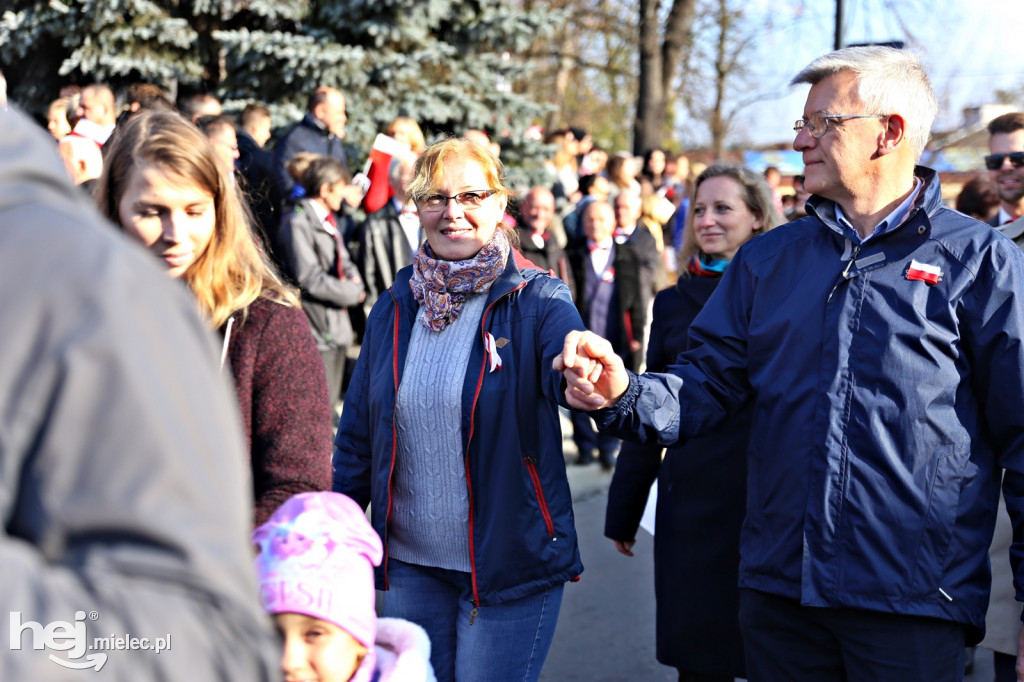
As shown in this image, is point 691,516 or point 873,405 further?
point 691,516

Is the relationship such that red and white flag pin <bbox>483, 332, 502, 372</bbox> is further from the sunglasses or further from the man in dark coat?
the man in dark coat

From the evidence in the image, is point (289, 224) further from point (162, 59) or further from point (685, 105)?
point (685, 105)

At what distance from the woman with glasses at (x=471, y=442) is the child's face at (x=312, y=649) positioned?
94 centimetres

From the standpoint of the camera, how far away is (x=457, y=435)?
2.87m

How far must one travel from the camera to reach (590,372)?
8.05 feet

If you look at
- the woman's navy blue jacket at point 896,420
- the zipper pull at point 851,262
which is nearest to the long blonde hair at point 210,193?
the woman's navy blue jacket at point 896,420

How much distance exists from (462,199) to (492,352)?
0.49 metres

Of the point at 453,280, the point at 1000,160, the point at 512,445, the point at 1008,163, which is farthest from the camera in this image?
the point at 1000,160

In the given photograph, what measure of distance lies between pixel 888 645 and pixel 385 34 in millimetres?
9637

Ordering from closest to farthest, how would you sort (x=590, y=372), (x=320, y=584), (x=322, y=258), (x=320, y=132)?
(x=320, y=584)
(x=590, y=372)
(x=322, y=258)
(x=320, y=132)

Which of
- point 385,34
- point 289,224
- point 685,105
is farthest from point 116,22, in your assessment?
point 685,105

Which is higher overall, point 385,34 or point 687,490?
point 385,34

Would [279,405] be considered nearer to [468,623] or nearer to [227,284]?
[227,284]

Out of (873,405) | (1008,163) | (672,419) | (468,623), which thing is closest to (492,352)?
(672,419)
